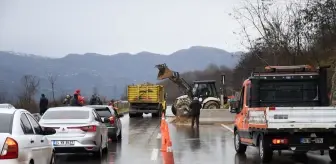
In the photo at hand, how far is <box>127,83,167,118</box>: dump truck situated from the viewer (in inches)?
1887

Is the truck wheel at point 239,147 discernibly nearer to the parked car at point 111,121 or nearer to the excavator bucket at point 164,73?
the parked car at point 111,121

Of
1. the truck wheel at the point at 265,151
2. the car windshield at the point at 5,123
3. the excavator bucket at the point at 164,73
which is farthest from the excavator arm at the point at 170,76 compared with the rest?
the car windshield at the point at 5,123

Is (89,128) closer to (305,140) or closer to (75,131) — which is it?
(75,131)

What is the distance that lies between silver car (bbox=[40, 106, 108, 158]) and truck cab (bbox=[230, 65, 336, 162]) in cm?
427

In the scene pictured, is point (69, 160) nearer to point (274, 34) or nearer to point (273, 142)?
point (273, 142)

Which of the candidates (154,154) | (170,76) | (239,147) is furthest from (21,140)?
(170,76)

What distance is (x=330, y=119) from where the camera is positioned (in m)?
13.4

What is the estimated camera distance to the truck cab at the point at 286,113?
13398 millimetres

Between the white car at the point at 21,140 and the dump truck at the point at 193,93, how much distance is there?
27668 mm

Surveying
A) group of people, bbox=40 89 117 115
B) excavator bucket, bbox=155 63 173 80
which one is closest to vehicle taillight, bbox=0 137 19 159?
group of people, bbox=40 89 117 115

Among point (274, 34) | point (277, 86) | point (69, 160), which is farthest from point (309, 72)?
point (274, 34)

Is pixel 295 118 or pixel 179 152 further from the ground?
pixel 295 118

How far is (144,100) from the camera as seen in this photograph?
1889 inches

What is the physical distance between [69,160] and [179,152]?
3.66m
